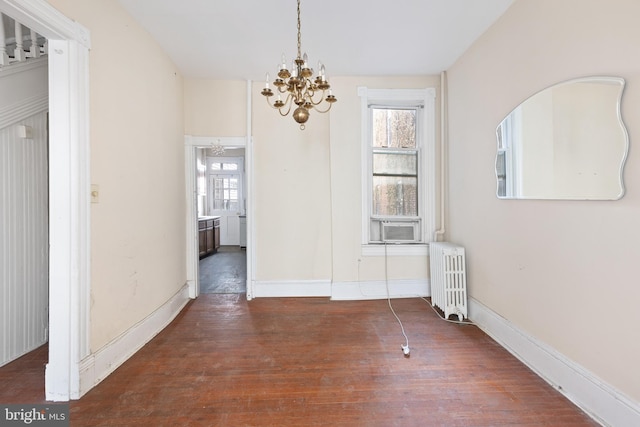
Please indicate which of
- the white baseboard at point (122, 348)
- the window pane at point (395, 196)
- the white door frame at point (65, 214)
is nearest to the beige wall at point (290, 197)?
the window pane at point (395, 196)

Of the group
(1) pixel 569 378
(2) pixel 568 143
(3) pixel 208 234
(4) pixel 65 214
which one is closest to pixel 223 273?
(3) pixel 208 234

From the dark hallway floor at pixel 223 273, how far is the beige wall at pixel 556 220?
3.17 metres

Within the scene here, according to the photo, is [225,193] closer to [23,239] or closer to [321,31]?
[23,239]

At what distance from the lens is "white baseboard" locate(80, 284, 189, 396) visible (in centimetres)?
180

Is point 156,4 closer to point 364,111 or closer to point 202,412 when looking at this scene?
point 364,111

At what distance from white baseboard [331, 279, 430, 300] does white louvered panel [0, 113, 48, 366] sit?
2.85 metres

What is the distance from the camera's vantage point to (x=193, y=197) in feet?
11.6

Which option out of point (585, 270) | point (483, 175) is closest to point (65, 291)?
point (585, 270)

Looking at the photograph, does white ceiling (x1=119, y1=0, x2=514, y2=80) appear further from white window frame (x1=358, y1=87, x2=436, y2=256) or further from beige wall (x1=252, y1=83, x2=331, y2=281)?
beige wall (x1=252, y1=83, x2=331, y2=281)

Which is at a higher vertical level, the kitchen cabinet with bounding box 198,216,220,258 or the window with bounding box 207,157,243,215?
the window with bounding box 207,157,243,215

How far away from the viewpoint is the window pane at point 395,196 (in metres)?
3.60

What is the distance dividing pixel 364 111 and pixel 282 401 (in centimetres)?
317

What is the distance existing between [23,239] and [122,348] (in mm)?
1179

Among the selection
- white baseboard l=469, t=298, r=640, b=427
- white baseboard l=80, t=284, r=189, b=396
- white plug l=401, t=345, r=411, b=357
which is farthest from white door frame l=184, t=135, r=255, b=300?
white baseboard l=469, t=298, r=640, b=427
